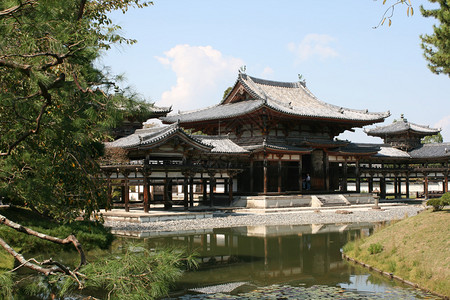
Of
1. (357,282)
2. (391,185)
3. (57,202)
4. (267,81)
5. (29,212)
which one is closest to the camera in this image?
(57,202)

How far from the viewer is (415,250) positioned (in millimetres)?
14789

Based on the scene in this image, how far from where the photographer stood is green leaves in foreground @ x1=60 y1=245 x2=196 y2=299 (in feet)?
19.7

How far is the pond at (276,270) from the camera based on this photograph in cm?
1186

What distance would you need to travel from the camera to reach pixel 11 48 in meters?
6.39

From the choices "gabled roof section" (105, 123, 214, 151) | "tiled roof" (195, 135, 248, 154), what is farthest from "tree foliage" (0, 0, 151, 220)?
"tiled roof" (195, 135, 248, 154)

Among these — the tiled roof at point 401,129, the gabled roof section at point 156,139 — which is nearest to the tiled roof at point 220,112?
the gabled roof section at point 156,139

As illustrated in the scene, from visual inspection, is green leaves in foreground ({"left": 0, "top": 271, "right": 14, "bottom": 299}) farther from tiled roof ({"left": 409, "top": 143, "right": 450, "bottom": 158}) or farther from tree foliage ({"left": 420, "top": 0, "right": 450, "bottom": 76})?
tiled roof ({"left": 409, "top": 143, "right": 450, "bottom": 158})

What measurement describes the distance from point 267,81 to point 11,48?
3955 cm

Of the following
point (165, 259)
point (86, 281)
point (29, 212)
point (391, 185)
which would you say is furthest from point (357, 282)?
point (391, 185)

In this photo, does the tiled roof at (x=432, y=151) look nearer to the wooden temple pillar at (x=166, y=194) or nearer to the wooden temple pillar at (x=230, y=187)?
the wooden temple pillar at (x=230, y=187)

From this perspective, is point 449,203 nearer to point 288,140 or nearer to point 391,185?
point 288,140

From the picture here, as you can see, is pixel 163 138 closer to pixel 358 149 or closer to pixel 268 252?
pixel 268 252

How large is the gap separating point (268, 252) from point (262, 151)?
18493 mm

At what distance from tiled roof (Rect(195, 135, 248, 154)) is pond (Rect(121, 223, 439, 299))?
Result: 12.3 metres
